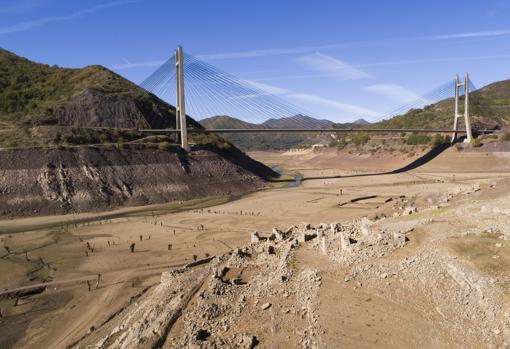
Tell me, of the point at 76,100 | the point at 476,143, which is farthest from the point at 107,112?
the point at 476,143

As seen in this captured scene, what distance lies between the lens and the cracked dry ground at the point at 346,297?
10.1 m

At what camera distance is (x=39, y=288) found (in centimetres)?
1753

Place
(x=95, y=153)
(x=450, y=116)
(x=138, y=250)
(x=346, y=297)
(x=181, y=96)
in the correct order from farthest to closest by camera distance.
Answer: (x=450, y=116)
(x=181, y=96)
(x=95, y=153)
(x=138, y=250)
(x=346, y=297)

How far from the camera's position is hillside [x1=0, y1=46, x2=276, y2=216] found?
1517 inches

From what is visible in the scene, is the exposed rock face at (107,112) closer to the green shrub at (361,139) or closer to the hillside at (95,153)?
the hillside at (95,153)

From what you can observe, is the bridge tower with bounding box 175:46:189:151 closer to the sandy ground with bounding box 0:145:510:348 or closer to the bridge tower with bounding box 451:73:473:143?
the sandy ground with bounding box 0:145:510:348

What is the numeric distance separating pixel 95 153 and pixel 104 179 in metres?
4.84

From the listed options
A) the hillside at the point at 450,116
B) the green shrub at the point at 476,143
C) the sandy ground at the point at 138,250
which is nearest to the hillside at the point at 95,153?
the sandy ground at the point at 138,250

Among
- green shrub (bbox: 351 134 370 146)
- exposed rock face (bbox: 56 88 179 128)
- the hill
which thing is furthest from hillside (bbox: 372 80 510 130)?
exposed rock face (bbox: 56 88 179 128)

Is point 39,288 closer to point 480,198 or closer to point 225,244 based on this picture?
point 225,244

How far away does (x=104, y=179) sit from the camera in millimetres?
41969

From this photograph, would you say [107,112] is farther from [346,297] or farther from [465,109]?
[465,109]

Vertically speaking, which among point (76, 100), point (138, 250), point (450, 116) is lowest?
point (138, 250)

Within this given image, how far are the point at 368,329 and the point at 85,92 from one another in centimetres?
6421
